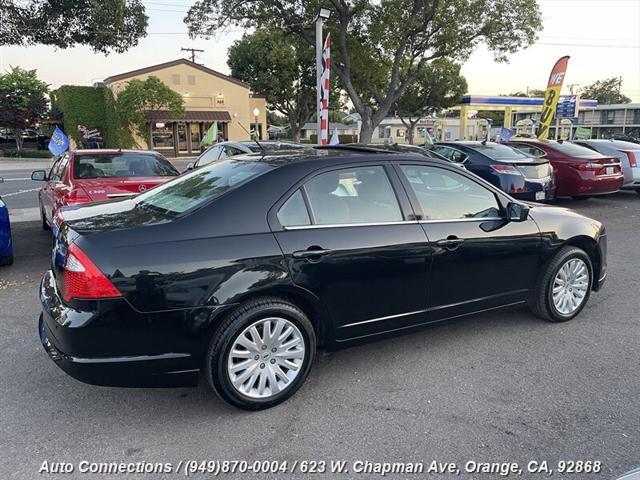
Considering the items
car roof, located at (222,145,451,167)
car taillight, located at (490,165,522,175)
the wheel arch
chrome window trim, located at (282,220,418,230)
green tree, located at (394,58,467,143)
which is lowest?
the wheel arch

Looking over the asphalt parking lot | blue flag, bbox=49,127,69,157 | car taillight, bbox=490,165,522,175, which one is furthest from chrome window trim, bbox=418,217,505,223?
blue flag, bbox=49,127,69,157

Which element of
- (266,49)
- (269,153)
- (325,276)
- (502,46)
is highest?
(266,49)

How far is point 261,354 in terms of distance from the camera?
307 cm

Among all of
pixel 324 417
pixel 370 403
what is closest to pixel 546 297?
pixel 370 403

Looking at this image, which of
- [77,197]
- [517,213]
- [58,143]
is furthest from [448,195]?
[58,143]

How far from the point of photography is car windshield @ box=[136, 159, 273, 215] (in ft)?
10.7

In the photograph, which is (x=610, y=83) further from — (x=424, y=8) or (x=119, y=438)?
(x=119, y=438)

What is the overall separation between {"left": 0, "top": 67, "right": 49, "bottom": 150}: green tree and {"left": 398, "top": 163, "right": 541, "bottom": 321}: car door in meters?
41.3

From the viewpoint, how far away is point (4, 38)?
8.49 metres

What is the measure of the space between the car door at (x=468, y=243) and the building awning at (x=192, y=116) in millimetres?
33380

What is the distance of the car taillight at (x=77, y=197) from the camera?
595 cm

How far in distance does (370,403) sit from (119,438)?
150 cm

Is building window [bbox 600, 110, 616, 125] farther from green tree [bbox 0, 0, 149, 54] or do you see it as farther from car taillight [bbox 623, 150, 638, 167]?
green tree [bbox 0, 0, 149, 54]

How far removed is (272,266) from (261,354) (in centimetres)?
54
